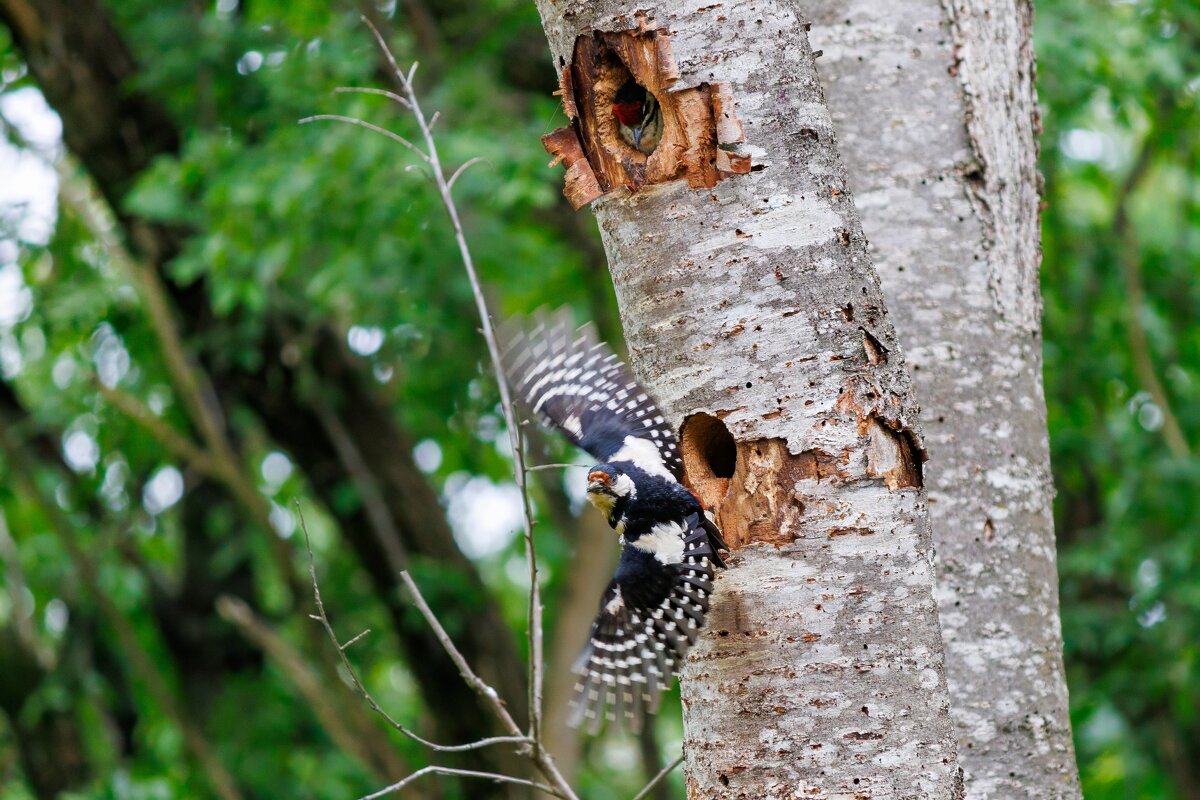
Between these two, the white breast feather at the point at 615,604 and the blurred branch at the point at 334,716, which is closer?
the white breast feather at the point at 615,604

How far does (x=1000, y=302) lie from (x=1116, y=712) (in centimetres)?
556

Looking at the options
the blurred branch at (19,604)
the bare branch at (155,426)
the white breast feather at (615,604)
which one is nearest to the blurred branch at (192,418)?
the bare branch at (155,426)

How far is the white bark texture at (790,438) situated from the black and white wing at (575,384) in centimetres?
81

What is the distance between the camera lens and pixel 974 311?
2.54m

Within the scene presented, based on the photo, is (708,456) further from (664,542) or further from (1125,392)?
(1125,392)

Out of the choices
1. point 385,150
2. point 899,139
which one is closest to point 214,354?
point 385,150

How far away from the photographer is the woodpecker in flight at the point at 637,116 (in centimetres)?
218

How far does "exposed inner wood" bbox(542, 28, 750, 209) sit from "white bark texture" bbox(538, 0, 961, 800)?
2 cm

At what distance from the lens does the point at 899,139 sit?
2.59 metres

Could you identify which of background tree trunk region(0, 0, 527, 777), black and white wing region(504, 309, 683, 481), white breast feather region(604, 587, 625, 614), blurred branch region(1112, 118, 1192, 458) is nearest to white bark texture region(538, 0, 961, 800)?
white breast feather region(604, 587, 625, 614)

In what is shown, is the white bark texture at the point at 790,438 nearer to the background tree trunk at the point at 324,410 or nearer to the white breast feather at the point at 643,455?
the white breast feather at the point at 643,455

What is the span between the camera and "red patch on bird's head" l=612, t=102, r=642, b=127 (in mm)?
2191

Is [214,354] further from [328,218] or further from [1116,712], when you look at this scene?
[1116,712]

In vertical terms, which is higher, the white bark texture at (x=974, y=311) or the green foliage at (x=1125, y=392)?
the white bark texture at (x=974, y=311)
